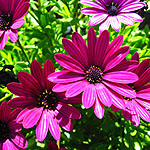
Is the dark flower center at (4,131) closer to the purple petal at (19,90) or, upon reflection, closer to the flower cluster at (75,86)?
the flower cluster at (75,86)

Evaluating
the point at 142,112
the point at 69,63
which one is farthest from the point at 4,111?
the point at 142,112

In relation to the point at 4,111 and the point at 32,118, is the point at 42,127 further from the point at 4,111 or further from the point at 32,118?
the point at 4,111

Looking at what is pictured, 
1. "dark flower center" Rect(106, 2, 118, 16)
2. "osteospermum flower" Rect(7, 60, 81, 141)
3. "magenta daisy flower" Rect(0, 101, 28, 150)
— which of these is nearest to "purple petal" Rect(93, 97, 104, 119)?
"osteospermum flower" Rect(7, 60, 81, 141)

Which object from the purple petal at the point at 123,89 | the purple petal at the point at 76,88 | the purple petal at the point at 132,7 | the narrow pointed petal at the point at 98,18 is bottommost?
the purple petal at the point at 123,89

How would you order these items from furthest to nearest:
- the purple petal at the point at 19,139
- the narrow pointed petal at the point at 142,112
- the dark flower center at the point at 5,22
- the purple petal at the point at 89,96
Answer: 1. the dark flower center at the point at 5,22
2. the purple petal at the point at 19,139
3. the narrow pointed petal at the point at 142,112
4. the purple petal at the point at 89,96

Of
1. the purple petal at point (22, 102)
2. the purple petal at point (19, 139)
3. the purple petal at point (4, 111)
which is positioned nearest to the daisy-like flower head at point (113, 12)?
the purple petal at point (22, 102)
